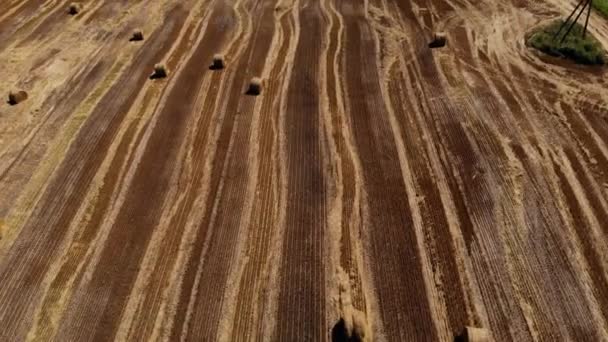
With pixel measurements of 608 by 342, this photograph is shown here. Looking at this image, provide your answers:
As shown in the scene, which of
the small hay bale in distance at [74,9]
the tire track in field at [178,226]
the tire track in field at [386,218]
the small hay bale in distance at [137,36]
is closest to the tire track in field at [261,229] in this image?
the tire track in field at [178,226]

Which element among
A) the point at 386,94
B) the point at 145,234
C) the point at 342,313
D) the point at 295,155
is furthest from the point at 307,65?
the point at 342,313

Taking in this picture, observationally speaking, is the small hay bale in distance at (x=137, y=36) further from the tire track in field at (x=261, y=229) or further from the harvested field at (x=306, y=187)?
the tire track in field at (x=261, y=229)

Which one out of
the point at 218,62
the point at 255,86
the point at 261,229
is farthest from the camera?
the point at 218,62

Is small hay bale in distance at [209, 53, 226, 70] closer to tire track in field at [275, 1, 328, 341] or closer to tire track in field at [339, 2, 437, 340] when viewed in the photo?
tire track in field at [275, 1, 328, 341]

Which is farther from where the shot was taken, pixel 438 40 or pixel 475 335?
pixel 438 40

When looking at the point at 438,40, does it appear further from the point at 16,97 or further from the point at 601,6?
the point at 16,97

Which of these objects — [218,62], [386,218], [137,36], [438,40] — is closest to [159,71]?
[218,62]
